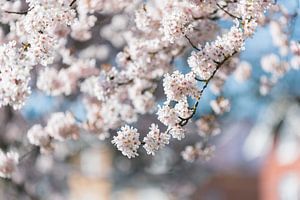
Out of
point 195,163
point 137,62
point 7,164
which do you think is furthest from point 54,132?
point 195,163

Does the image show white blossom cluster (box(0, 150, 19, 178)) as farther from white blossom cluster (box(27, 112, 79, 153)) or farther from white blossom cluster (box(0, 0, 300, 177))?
white blossom cluster (box(27, 112, 79, 153))

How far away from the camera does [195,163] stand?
639cm

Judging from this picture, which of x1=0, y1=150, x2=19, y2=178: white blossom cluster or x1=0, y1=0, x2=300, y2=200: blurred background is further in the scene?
x1=0, y1=0, x2=300, y2=200: blurred background

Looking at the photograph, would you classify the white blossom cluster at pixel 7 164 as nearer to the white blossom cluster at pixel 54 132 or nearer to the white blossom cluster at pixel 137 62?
the white blossom cluster at pixel 137 62

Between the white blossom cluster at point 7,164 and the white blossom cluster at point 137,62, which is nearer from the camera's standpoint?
the white blossom cluster at point 137,62

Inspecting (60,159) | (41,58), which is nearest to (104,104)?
(41,58)

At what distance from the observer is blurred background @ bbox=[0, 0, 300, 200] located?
6094mm

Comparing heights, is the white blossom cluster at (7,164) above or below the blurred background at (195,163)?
below

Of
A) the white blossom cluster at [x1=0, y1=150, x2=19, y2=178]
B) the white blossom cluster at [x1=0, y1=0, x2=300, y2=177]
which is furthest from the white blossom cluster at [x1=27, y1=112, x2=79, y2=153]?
the white blossom cluster at [x1=0, y1=150, x2=19, y2=178]

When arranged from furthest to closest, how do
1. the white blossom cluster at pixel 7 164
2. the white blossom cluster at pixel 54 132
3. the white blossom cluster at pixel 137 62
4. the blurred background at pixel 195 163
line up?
1. the blurred background at pixel 195 163
2. the white blossom cluster at pixel 54 132
3. the white blossom cluster at pixel 7 164
4. the white blossom cluster at pixel 137 62

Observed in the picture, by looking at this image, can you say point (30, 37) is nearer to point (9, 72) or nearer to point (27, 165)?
point (9, 72)

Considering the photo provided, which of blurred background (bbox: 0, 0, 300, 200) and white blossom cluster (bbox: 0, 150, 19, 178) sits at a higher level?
blurred background (bbox: 0, 0, 300, 200)

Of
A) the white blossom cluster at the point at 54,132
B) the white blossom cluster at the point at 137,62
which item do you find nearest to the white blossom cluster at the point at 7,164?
the white blossom cluster at the point at 137,62

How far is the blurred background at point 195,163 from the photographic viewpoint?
6094mm
